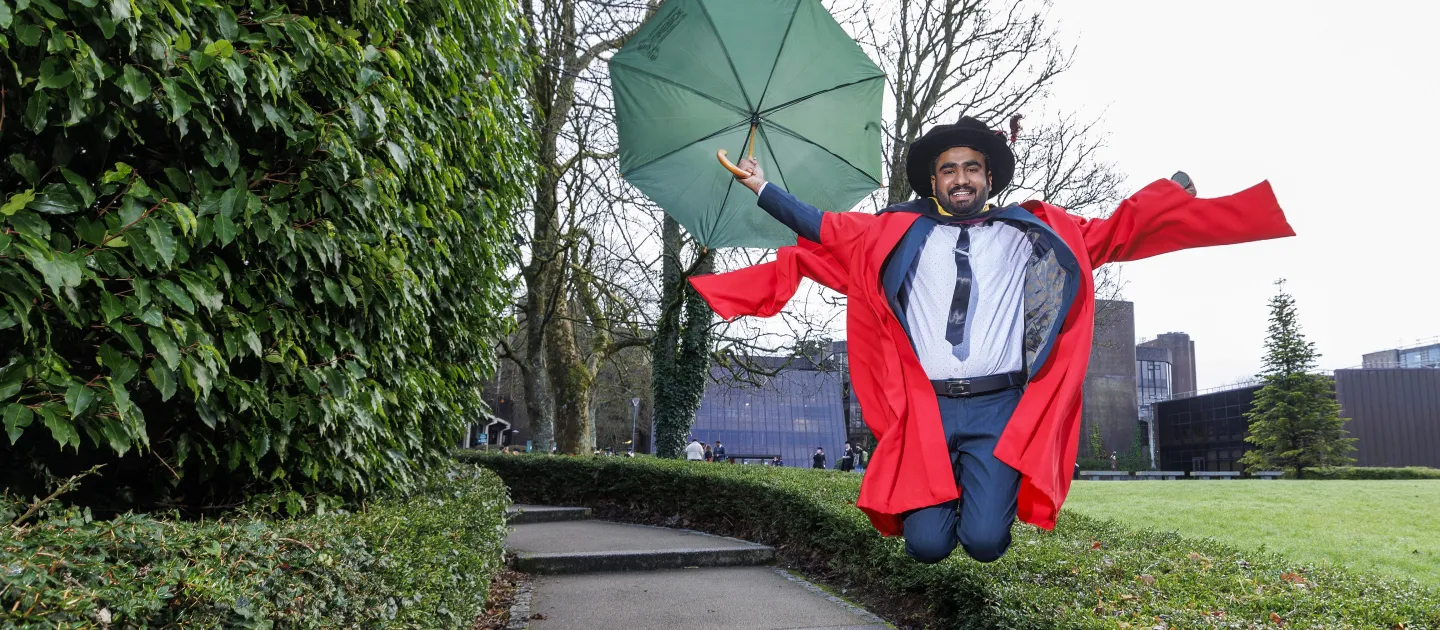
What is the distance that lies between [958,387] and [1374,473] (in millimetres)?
33884

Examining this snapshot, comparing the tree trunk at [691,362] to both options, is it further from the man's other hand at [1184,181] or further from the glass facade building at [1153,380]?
the glass facade building at [1153,380]

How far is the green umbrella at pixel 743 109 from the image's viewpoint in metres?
4.00

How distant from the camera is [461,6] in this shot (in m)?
5.17

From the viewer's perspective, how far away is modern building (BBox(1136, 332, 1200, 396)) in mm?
77812

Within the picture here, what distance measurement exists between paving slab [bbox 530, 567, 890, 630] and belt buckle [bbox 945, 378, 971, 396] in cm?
296

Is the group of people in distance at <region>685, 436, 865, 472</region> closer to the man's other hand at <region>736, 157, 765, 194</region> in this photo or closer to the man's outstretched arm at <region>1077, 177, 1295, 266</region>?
the man's other hand at <region>736, 157, 765, 194</region>

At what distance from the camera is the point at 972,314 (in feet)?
11.0

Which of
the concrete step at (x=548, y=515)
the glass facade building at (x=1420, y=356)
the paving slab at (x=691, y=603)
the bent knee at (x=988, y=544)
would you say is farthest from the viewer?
the glass facade building at (x=1420, y=356)

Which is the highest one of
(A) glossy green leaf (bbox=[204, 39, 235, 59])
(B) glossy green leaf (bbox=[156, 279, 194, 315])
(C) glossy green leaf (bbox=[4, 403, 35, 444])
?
(A) glossy green leaf (bbox=[204, 39, 235, 59])

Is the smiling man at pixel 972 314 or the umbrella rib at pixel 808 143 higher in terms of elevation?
the umbrella rib at pixel 808 143

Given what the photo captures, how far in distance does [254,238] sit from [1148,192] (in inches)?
133

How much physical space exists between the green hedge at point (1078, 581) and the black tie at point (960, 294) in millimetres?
1613

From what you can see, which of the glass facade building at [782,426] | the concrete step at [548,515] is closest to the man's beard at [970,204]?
the concrete step at [548,515]

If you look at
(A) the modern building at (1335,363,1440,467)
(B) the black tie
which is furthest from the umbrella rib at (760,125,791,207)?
(A) the modern building at (1335,363,1440,467)
